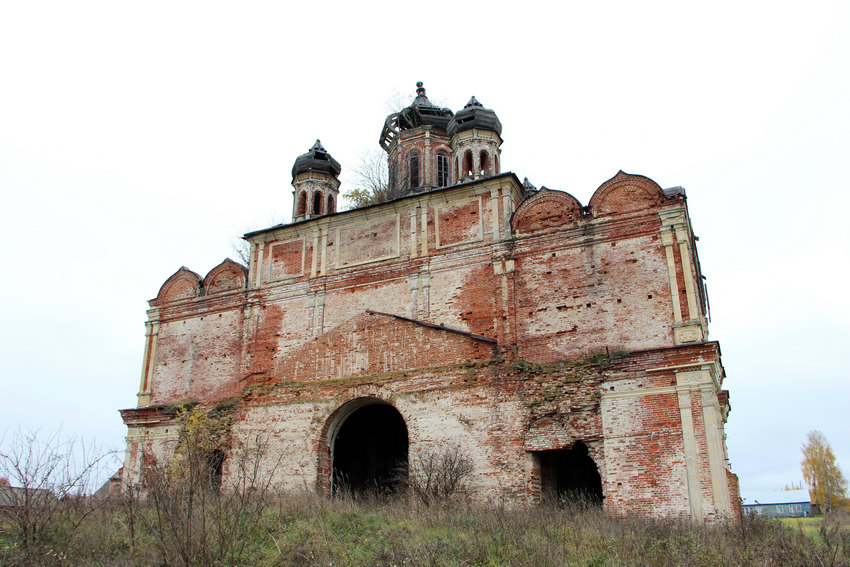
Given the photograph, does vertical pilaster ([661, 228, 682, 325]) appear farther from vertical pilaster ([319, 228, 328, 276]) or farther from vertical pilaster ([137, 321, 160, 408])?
vertical pilaster ([137, 321, 160, 408])

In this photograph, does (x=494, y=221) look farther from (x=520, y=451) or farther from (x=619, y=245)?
(x=520, y=451)

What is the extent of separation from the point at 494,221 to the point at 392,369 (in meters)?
4.16

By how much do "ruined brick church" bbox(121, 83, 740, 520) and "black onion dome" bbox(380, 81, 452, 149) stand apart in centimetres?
253

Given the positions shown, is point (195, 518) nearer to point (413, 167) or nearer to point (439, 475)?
point (439, 475)

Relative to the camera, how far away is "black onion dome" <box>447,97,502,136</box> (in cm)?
→ 1912

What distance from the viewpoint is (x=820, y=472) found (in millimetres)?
46969

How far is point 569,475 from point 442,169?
10001 millimetres

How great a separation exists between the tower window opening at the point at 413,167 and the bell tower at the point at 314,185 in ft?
7.27

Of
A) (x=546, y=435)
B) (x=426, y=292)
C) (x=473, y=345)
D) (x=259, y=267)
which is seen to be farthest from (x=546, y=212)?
(x=259, y=267)

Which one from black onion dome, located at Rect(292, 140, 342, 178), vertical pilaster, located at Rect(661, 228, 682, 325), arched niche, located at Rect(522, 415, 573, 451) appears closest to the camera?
arched niche, located at Rect(522, 415, 573, 451)

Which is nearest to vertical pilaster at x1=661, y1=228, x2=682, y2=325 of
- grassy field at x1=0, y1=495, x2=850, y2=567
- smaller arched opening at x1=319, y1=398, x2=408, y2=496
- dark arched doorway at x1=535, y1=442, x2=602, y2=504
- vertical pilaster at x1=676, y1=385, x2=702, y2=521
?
vertical pilaster at x1=676, y1=385, x2=702, y2=521

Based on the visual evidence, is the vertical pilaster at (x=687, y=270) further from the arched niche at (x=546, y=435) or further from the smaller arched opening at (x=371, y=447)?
the smaller arched opening at (x=371, y=447)

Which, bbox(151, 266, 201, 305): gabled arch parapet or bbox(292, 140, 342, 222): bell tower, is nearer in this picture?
bbox(151, 266, 201, 305): gabled arch parapet

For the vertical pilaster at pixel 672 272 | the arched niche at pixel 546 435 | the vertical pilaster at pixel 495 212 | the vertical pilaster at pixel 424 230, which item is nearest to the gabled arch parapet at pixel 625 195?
the vertical pilaster at pixel 672 272
